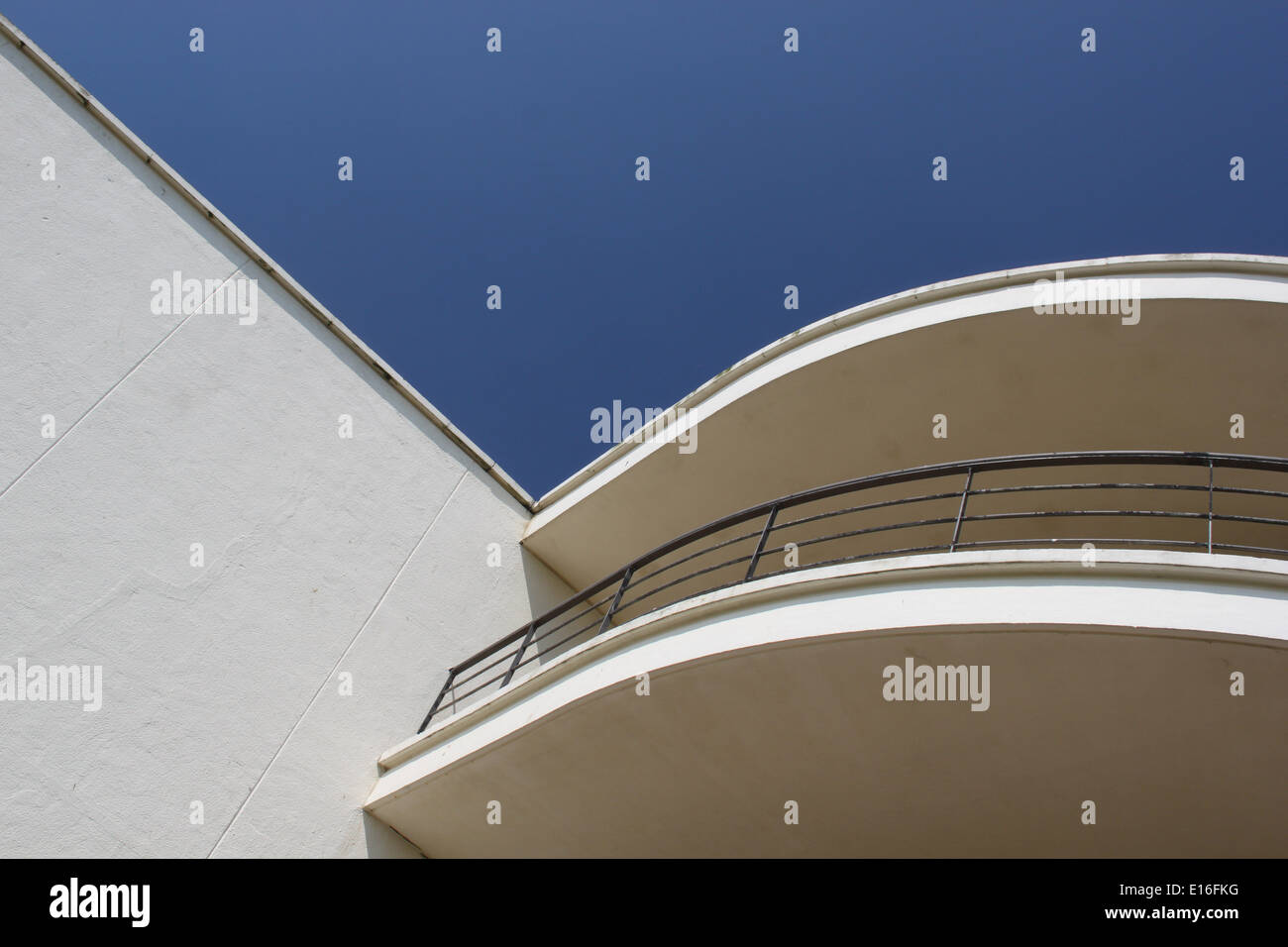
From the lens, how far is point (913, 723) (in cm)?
652

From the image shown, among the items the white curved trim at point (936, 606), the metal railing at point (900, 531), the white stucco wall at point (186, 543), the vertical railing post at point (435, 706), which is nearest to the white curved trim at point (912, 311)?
the metal railing at point (900, 531)

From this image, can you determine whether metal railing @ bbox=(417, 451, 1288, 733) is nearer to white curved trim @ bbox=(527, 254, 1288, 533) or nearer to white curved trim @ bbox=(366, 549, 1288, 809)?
white curved trim @ bbox=(366, 549, 1288, 809)

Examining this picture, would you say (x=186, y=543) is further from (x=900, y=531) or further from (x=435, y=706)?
(x=900, y=531)

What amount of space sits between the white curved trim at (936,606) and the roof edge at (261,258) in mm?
4546

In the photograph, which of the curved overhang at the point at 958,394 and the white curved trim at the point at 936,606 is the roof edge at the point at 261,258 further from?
the white curved trim at the point at 936,606

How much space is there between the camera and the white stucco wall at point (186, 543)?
25.1ft

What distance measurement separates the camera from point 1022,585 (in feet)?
20.0

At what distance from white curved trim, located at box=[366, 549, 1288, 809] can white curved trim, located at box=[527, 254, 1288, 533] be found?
410cm

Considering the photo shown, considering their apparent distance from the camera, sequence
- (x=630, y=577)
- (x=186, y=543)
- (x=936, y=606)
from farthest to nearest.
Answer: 1. (x=630, y=577)
2. (x=186, y=543)
3. (x=936, y=606)

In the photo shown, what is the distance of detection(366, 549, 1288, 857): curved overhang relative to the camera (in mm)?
5715

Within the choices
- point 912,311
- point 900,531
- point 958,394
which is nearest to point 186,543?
point 900,531

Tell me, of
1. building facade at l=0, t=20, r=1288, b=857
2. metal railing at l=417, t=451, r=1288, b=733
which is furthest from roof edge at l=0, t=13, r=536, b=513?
metal railing at l=417, t=451, r=1288, b=733

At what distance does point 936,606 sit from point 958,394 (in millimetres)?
4569
